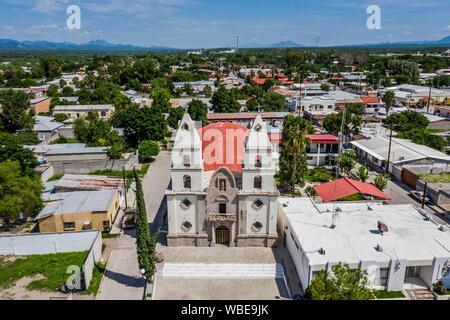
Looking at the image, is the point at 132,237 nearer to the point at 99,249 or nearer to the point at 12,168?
the point at 99,249

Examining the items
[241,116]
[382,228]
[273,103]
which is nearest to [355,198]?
[382,228]

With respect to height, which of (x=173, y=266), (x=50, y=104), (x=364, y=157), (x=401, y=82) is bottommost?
(x=173, y=266)

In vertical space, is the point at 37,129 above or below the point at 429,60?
below

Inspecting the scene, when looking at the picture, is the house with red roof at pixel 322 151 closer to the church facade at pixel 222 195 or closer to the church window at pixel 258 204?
the church facade at pixel 222 195

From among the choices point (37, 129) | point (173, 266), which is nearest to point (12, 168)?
point (173, 266)

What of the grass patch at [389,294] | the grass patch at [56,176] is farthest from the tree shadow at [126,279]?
the grass patch at [56,176]

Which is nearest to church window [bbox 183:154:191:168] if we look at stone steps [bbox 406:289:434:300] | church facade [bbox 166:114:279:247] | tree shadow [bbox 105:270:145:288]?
church facade [bbox 166:114:279:247]

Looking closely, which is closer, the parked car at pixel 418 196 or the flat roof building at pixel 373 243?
Result: the flat roof building at pixel 373 243
